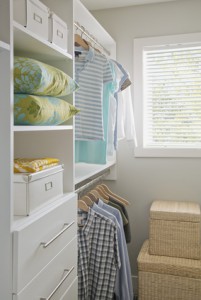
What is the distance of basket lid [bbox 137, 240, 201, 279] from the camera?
230cm

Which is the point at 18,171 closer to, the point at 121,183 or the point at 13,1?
the point at 13,1

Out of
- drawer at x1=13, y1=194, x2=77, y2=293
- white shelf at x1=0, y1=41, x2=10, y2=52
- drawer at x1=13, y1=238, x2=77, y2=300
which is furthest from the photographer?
drawer at x1=13, y1=238, x2=77, y2=300

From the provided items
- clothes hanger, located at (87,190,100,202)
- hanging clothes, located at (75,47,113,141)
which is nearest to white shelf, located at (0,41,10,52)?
hanging clothes, located at (75,47,113,141)

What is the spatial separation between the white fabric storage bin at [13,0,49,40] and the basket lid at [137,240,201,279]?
1.72 m

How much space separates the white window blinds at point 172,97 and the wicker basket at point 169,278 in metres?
0.94

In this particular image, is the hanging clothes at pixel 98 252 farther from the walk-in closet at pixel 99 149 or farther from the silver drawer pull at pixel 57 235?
the silver drawer pull at pixel 57 235

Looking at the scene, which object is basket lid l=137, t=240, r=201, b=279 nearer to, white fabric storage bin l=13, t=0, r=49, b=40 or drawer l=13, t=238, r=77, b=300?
drawer l=13, t=238, r=77, b=300

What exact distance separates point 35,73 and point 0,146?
1.04ft

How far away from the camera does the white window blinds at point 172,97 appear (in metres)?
A: 2.71

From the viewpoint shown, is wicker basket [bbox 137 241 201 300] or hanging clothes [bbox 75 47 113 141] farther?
wicker basket [bbox 137 241 201 300]

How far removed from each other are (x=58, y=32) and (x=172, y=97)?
1.46 meters

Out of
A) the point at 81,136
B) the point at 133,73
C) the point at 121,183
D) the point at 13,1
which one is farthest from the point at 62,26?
the point at 121,183

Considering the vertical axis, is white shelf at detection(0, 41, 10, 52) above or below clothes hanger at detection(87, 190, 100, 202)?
above

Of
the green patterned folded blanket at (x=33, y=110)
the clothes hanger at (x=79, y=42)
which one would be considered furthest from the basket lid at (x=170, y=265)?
the clothes hanger at (x=79, y=42)
